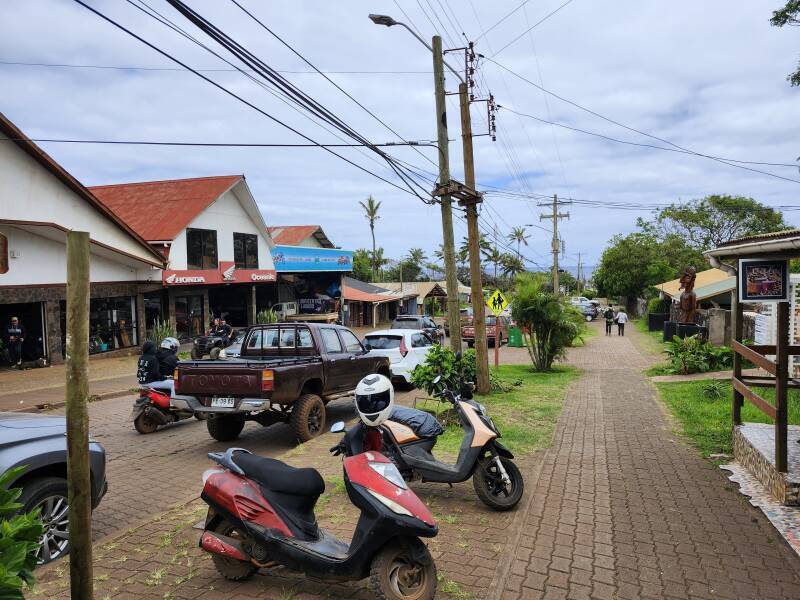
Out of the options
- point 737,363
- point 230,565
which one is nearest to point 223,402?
point 230,565

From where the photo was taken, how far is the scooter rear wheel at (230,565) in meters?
4.30

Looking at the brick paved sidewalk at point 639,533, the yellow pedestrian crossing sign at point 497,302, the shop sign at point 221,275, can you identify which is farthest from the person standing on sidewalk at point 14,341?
the brick paved sidewalk at point 639,533

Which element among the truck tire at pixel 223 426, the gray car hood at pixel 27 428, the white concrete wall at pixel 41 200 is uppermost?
the white concrete wall at pixel 41 200

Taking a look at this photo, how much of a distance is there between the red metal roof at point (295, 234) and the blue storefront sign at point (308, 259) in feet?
14.5

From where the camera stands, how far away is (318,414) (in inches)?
349

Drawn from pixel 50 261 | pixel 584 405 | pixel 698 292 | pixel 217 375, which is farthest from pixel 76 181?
pixel 698 292

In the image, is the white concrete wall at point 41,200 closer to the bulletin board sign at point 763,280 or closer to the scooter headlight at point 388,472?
the scooter headlight at point 388,472

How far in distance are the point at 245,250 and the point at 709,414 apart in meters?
24.1

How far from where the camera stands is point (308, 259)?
34.8m

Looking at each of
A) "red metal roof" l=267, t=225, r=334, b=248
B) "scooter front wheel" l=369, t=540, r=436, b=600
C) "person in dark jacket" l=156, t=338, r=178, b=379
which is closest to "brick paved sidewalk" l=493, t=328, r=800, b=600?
"scooter front wheel" l=369, t=540, r=436, b=600

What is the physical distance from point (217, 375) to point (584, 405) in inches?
290

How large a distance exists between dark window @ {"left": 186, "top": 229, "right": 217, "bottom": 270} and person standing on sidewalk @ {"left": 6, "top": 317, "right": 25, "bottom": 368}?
8.36 metres

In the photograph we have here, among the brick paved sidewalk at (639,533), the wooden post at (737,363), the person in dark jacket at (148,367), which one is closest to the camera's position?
the brick paved sidewalk at (639,533)

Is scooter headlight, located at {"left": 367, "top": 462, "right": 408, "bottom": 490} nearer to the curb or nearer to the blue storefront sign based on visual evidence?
the curb
